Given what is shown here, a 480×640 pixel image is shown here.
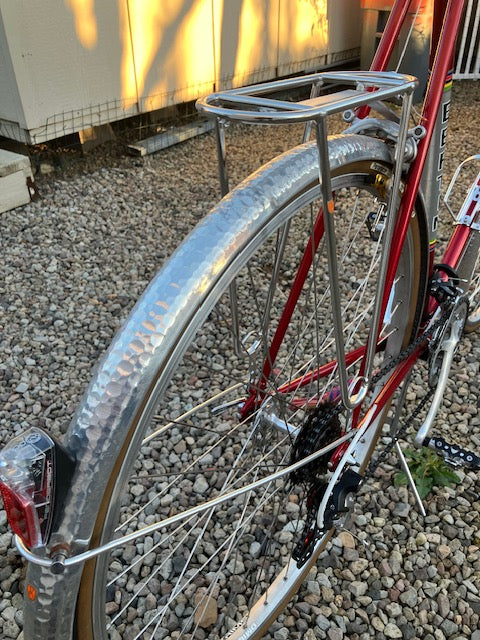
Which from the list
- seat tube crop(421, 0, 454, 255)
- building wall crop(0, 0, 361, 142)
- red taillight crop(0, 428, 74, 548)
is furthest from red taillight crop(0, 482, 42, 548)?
building wall crop(0, 0, 361, 142)

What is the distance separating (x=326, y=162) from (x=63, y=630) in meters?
0.78

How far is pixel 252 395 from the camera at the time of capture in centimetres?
143

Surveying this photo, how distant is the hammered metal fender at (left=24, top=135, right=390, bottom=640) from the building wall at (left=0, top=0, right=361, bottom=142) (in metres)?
3.32

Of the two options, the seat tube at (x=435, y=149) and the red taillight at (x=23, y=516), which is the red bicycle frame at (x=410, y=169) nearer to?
the seat tube at (x=435, y=149)

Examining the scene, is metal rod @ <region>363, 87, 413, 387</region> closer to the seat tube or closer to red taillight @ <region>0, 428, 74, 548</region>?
the seat tube

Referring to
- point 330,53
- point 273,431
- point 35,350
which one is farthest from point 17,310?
point 330,53

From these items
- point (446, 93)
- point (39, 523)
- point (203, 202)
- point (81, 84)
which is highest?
point (446, 93)

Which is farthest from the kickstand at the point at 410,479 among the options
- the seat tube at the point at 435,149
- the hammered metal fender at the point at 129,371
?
the hammered metal fender at the point at 129,371

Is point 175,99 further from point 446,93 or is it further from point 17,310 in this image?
point 446,93

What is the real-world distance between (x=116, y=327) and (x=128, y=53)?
247 centimetres

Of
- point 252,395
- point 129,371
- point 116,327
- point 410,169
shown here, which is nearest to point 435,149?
point 410,169

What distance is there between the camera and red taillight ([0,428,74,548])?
72cm

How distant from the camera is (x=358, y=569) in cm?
164

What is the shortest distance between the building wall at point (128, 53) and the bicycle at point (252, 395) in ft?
7.46
